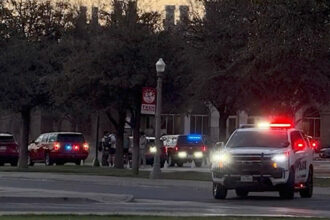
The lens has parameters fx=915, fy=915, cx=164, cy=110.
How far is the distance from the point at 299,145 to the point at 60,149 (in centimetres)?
2450

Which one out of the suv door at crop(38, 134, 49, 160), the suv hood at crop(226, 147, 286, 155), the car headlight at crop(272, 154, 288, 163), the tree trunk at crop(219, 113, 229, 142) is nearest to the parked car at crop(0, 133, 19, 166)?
the suv door at crop(38, 134, 49, 160)

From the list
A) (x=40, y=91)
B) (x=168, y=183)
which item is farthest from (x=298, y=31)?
(x=40, y=91)

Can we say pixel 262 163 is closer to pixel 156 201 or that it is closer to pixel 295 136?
pixel 295 136

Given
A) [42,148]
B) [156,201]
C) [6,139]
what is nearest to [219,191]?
[156,201]

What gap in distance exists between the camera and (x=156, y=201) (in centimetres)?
2228

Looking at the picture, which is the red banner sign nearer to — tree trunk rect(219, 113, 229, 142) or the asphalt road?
the asphalt road

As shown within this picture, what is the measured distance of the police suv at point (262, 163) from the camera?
2261cm

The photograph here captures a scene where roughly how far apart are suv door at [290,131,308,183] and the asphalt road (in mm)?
637

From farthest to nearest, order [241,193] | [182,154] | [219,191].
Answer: [182,154]
[241,193]
[219,191]

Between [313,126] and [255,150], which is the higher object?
[313,126]

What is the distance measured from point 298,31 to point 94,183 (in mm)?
11151

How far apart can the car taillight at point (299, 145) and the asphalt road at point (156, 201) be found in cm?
133

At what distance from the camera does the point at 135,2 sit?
116 ft

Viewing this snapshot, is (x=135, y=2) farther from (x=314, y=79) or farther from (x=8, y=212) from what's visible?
(x=8, y=212)
